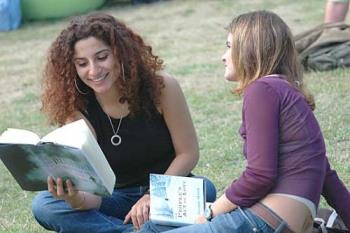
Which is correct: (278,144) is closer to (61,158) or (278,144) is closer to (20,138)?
(61,158)

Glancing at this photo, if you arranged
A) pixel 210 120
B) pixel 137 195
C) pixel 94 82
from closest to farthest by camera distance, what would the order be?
pixel 94 82
pixel 137 195
pixel 210 120

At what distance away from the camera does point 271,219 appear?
2.20 m

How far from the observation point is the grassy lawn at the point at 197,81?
3.80 metres

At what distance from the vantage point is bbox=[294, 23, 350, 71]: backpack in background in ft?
17.6

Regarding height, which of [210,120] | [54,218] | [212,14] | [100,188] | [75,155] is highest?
[75,155]

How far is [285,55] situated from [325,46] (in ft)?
10.7

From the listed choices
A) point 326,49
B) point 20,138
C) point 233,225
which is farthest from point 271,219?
point 326,49

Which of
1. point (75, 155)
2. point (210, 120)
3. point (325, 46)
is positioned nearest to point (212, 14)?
point (325, 46)

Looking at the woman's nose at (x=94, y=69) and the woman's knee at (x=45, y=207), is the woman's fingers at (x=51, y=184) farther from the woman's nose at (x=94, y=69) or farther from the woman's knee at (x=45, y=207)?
the woman's nose at (x=94, y=69)

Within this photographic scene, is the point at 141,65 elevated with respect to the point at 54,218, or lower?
elevated

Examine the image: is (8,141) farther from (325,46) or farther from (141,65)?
(325,46)

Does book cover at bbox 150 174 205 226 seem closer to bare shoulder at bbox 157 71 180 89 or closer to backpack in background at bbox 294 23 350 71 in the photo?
bare shoulder at bbox 157 71 180 89

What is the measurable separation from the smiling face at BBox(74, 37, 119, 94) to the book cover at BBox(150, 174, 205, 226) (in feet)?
1.32

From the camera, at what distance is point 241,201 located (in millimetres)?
2229
